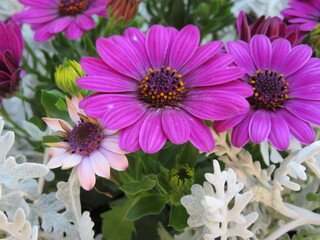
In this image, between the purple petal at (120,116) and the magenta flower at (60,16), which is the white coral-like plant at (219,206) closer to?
the purple petal at (120,116)

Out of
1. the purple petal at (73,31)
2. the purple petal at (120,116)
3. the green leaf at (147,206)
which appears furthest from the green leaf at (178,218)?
the purple petal at (73,31)

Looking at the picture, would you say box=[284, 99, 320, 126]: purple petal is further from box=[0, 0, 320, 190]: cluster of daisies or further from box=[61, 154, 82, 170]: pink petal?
box=[61, 154, 82, 170]: pink petal

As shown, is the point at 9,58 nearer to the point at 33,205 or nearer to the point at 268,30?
the point at 33,205

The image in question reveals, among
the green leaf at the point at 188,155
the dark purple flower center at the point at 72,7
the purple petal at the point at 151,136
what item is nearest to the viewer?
the purple petal at the point at 151,136

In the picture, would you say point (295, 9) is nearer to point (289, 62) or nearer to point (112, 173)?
point (289, 62)

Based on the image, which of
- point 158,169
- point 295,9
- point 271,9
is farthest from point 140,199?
point 271,9

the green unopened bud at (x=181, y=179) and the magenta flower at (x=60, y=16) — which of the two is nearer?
the green unopened bud at (x=181, y=179)

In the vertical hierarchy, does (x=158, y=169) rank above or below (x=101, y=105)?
below
